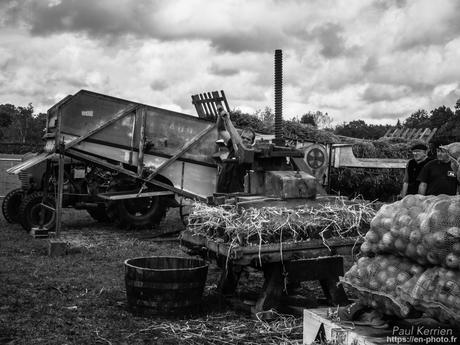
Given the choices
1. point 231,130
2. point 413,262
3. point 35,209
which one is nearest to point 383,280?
point 413,262

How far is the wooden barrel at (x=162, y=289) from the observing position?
17.6 ft

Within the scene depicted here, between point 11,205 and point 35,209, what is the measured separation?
175 centimetres

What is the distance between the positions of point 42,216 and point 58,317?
20.3ft

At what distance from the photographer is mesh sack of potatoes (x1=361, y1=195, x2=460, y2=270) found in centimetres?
319

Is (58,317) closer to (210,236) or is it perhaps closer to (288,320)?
(210,236)

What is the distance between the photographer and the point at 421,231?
3.33 meters

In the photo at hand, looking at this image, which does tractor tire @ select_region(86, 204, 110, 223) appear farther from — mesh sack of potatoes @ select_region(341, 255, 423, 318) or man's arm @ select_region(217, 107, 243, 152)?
mesh sack of potatoes @ select_region(341, 255, 423, 318)

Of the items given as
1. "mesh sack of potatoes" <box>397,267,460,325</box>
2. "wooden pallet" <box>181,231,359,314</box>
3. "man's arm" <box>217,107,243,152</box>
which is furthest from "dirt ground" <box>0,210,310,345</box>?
"man's arm" <box>217,107,243,152</box>

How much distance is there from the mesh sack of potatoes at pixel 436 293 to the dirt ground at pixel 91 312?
4.84 ft

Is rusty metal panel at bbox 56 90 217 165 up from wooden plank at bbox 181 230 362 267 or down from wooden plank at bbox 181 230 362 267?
up

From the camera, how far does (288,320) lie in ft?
17.5

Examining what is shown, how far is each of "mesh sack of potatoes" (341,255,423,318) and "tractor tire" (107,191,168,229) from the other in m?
8.50

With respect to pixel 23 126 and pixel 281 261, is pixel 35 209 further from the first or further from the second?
pixel 23 126

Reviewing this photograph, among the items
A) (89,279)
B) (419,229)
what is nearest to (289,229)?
(419,229)
